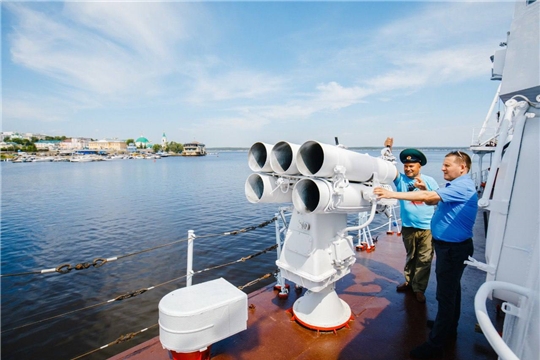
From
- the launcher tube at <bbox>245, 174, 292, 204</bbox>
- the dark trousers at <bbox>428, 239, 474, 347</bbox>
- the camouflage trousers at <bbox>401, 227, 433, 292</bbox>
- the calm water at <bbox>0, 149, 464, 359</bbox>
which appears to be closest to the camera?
the dark trousers at <bbox>428, 239, 474, 347</bbox>

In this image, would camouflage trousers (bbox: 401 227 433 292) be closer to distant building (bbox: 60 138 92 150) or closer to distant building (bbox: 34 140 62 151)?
distant building (bbox: 34 140 62 151)

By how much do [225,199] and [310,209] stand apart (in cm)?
2077

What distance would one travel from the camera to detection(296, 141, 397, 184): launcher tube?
264cm

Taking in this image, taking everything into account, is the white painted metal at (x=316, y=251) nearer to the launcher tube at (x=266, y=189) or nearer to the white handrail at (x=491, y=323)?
the launcher tube at (x=266, y=189)

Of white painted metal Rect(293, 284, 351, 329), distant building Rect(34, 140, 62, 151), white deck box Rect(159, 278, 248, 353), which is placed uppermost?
distant building Rect(34, 140, 62, 151)

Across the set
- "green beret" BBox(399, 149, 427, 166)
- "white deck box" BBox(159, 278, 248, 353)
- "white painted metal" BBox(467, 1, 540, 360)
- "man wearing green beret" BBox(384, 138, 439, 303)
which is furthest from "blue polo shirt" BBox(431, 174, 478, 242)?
"white deck box" BBox(159, 278, 248, 353)

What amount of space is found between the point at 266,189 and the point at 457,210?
1854 millimetres

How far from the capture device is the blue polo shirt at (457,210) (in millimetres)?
2643

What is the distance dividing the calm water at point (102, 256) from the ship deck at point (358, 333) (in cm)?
257

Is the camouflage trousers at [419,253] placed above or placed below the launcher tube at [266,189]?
below

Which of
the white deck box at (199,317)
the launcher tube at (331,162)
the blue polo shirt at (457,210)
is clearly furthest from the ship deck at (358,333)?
the launcher tube at (331,162)

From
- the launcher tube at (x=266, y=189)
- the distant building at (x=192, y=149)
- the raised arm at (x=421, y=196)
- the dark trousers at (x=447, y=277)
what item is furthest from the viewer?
the distant building at (x=192, y=149)

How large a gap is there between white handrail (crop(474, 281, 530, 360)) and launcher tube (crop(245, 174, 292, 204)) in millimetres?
1956

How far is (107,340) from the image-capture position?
6172 millimetres
